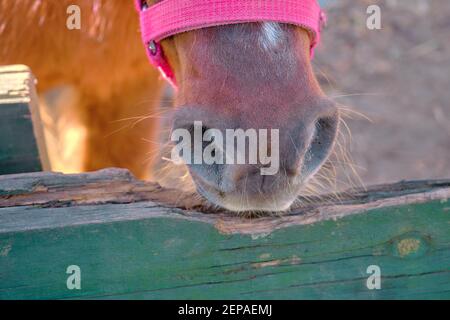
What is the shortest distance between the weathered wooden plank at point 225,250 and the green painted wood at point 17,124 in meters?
0.28

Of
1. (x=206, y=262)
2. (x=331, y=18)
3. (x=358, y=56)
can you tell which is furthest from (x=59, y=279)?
(x=331, y=18)

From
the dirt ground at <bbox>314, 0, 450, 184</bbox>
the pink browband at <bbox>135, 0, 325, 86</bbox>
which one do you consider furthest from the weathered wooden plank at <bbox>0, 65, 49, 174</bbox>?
the dirt ground at <bbox>314, 0, 450, 184</bbox>

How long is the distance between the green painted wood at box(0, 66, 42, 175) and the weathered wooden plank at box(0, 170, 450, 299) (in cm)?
28

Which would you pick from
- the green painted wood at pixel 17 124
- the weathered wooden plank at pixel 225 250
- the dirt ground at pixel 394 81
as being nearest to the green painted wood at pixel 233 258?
the weathered wooden plank at pixel 225 250

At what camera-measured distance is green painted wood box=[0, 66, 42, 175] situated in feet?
3.93

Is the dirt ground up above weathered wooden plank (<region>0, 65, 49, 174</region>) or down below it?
above

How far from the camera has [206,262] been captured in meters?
0.88

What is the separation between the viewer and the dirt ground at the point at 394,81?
316 cm

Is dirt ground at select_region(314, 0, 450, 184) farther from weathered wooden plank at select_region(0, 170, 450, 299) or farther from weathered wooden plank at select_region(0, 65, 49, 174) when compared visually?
weathered wooden plank at select_region(0, 170, 450, 299)

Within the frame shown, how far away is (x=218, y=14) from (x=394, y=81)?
2866 mm

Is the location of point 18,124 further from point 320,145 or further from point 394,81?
point 394,81

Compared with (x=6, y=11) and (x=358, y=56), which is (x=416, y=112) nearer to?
(x=358, y=56)

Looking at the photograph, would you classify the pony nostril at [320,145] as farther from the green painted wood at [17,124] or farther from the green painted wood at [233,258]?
the green painted wood at [17,124]

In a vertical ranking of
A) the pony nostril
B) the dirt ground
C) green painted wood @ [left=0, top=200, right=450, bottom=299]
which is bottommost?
green painted wood @ [left=0, top=200, right=450, bottom=299]
